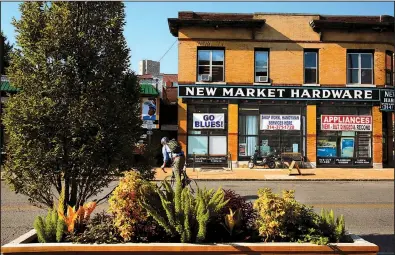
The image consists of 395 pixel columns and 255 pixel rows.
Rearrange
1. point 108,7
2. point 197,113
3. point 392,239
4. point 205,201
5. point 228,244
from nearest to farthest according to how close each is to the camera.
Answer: point 228,244 < point 205,201 < point 108,7 < point 392,239 < point 197,113

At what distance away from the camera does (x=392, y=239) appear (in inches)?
280

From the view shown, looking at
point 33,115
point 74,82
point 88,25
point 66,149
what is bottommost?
point 66,149

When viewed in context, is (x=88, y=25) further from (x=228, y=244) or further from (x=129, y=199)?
(x=228, y=244)

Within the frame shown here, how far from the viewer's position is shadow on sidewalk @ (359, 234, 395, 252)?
649 cm

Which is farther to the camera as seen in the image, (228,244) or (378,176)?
(378,176)

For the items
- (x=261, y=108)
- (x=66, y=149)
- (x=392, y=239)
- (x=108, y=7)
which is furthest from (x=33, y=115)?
(x=261, y=108)

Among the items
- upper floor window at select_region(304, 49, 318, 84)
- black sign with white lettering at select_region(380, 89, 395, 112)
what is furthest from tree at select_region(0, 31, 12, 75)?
black sign with white lettering at select_region(380, 89, 395, 112)

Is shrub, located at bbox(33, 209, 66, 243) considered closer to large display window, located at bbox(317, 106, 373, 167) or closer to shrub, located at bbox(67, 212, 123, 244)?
shrub, located at bbox(67, 212, 123, 244)

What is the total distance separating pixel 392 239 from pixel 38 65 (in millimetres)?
6435

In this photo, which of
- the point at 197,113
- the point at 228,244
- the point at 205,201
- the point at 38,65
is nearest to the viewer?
the point at 228,244

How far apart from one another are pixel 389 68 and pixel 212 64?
11346 mm

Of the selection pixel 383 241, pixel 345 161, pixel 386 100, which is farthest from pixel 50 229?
pixel 386 100

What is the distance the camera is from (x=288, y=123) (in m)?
24.1

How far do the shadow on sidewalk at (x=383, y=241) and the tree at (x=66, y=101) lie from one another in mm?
4473
